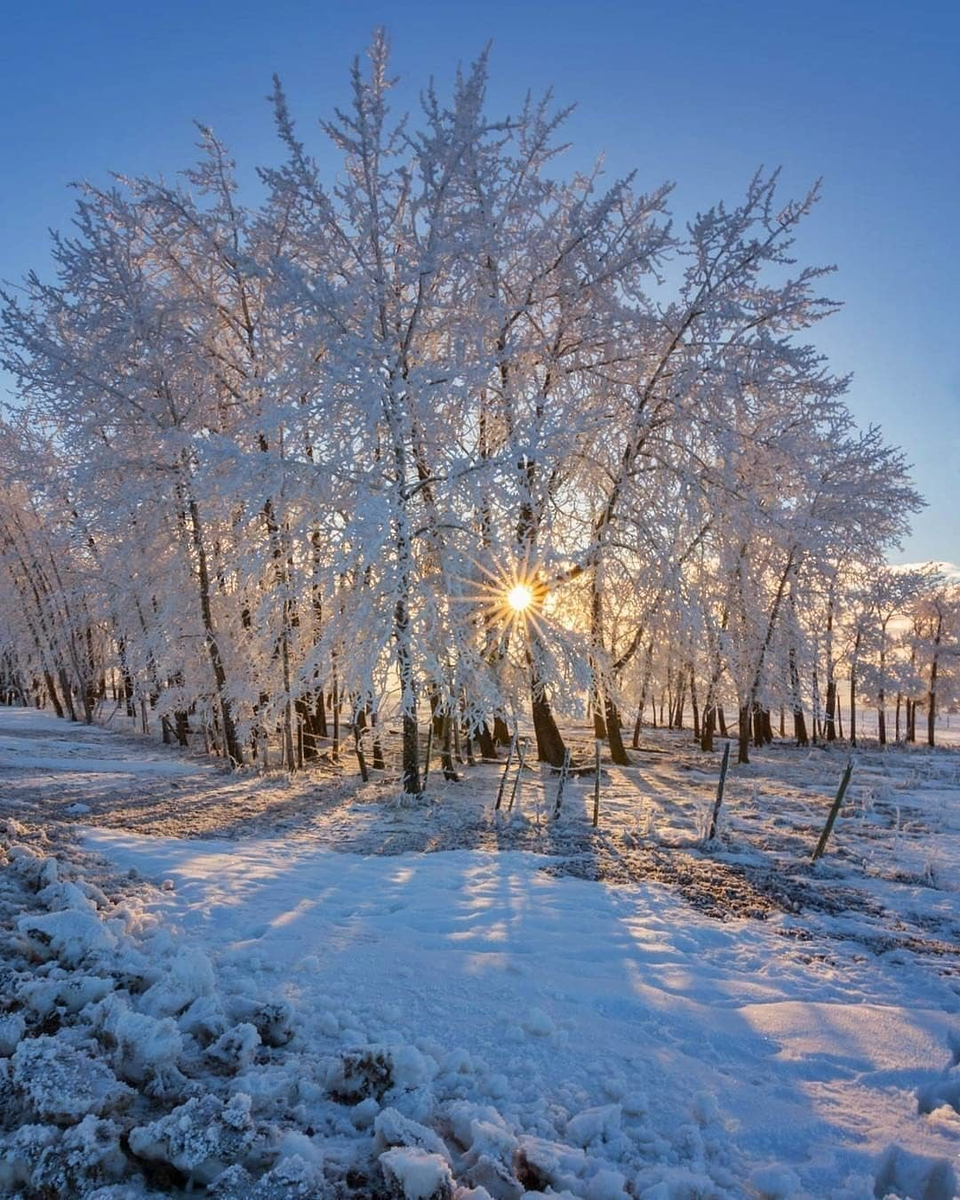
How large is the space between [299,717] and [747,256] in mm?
13048

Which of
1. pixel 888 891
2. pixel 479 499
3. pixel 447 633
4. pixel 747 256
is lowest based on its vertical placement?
pixel 888 891

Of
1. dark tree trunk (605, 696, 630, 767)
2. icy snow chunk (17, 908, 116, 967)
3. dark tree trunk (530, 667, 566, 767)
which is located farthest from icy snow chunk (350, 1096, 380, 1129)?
dark tree trunk (605, 696, 630, 767)

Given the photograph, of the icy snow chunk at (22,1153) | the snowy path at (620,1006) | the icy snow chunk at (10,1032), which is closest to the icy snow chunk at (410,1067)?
the snowy path at (620,1006)

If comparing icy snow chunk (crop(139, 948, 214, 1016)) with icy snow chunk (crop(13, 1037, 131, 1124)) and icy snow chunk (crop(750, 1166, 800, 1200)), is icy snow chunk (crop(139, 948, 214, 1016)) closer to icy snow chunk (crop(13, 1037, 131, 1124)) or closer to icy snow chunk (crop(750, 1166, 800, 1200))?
icy snow chunk (crop(13, 1037, 131, 1124))

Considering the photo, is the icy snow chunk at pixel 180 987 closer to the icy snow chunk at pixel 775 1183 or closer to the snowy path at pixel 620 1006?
the snowy path at pixel 620 1006

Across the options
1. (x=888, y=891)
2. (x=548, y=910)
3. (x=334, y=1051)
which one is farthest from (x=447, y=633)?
(x=334, y=1051)

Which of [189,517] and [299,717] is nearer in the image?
[189,517]

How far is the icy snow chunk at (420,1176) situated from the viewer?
1937 millimetres

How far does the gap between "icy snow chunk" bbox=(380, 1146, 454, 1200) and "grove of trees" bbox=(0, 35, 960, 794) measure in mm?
6828

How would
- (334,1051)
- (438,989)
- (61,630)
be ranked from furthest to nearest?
1. (61,630)
2. (438,989)
3. (334,1051)

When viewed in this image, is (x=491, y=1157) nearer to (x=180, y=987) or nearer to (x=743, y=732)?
(x=180, y=987)

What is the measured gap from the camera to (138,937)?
3572 millimetres

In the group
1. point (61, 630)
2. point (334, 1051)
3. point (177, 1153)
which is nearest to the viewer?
point (177, 1153)

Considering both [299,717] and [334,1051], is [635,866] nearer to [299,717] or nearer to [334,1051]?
[334,1051]
